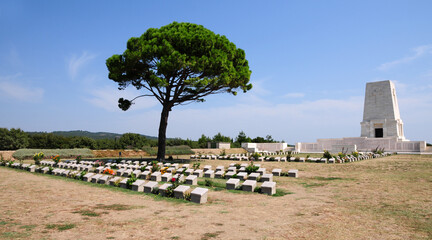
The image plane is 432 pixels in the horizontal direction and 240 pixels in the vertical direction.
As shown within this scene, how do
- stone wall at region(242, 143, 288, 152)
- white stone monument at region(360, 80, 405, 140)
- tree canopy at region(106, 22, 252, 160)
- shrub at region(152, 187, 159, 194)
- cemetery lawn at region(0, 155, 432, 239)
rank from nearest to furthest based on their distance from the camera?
1. cemetery lawn at region(0, 155, 432, 239)
2. shrub at region(152, 187, 159, 194)
3. tree canopy at region(106, 22, 252, 160)
4. white stone monument at region(360, 80, 405, 140)
5. stone wall at region(242, 143, 288, 152)

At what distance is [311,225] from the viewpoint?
206 inches

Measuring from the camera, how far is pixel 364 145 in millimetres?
37094

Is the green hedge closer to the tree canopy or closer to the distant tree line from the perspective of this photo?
the distant tree line

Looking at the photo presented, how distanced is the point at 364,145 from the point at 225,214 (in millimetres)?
37592

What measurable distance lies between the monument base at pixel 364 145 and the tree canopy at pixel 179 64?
752 inches

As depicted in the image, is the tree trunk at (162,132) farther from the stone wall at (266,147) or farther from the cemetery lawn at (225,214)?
the stone wall at (266,147)

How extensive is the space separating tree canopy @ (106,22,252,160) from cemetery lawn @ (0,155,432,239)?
11.2 metres

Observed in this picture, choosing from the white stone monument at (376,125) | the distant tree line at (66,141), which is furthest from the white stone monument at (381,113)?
the distant tree line at (66,141)

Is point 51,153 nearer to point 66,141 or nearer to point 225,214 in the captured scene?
point 66,141

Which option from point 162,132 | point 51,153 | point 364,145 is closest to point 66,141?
point 51,153

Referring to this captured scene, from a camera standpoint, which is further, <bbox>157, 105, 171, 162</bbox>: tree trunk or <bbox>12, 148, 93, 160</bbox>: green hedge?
<bbox>12, 148, 93, 160</bbox>: green hedge

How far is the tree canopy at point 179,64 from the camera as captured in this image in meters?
18.6

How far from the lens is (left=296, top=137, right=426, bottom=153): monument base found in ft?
108

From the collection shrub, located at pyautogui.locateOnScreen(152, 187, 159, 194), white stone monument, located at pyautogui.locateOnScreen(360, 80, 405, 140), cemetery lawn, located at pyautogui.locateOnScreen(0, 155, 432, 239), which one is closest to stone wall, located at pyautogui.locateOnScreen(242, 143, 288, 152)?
white stone monument, located at pyautogui.locateOnScreen(360, 80, 405, 140)
